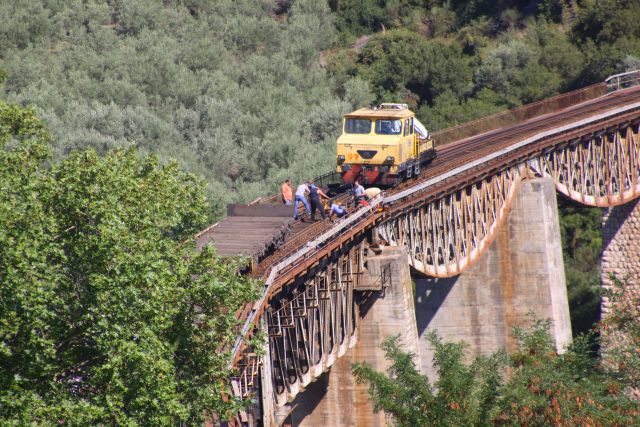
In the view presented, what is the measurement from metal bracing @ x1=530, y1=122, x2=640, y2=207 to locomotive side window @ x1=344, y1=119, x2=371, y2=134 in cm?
1030

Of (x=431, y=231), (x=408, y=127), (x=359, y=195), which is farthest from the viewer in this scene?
(x=431, y=231)

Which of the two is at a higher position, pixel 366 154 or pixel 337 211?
pixel 366 154

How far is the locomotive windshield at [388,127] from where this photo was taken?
5134 centimetres

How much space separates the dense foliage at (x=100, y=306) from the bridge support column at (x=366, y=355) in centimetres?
1466

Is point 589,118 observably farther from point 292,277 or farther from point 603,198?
point 292,277

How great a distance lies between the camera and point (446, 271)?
175ft

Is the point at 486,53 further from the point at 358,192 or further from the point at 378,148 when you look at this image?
the point at 358,192

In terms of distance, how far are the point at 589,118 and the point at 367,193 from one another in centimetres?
1771

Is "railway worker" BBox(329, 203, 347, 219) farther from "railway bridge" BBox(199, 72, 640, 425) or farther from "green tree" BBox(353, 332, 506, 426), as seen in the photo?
"green tree" BBox(353, 332, 506, 426)

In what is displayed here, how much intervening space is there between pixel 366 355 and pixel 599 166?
2165 centimetres

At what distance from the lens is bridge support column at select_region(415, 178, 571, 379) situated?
57438 millimetres

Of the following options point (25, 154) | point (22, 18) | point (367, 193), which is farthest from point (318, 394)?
point (22, 18)

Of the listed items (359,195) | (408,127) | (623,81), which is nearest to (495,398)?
(359,195)

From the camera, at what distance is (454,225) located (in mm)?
54594
